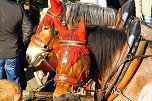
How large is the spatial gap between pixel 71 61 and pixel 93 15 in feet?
4.12

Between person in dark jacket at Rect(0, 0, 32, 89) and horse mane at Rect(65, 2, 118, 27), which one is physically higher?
horse mane at Rect(65, 2, 118, 27)

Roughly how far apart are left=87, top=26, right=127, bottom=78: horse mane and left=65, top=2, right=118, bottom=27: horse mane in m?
0.86

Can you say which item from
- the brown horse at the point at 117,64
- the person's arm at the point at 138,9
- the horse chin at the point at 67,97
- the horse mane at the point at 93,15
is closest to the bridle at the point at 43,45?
the horse mane at the point at 93,15

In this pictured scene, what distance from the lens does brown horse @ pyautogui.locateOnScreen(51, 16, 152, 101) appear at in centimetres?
340

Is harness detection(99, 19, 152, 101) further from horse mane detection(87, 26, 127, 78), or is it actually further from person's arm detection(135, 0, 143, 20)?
person's arm detection(135, 0, 143, 20)

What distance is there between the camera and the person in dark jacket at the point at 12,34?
5164 mm

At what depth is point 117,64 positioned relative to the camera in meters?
3.48

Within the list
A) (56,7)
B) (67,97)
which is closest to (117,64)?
(67,97)

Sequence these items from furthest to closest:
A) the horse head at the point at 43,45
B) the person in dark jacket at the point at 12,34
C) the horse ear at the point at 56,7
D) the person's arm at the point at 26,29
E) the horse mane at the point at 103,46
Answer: the person's arm at the point at 26,29 < the person in dark jacket at the point at 12,34 < the horse ear at the point at 56,7 < the horse head at the point at 43,45 < the horse mane at the point at 103,46

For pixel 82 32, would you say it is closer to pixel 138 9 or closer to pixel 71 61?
pixel 71 61

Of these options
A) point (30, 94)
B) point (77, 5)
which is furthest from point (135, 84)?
point (30, 94)

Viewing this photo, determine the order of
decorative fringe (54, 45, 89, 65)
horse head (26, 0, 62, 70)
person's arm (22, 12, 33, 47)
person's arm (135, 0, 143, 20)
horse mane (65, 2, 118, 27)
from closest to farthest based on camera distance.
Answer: decorative fringe (54, 45, 89, 65) < horse head (26, 0, 62, 70) < horse mane (65, 2, 118, 27) < person's arm (22, 12, 33, 47) < person's arm (135, 0, 143, 20)

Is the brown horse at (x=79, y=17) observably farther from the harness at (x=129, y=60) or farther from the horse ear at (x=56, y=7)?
the harness at (x=129, y=60)

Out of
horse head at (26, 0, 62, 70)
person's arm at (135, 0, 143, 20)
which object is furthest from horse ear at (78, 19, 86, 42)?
person's arm at (135, 0, 143, 20)
